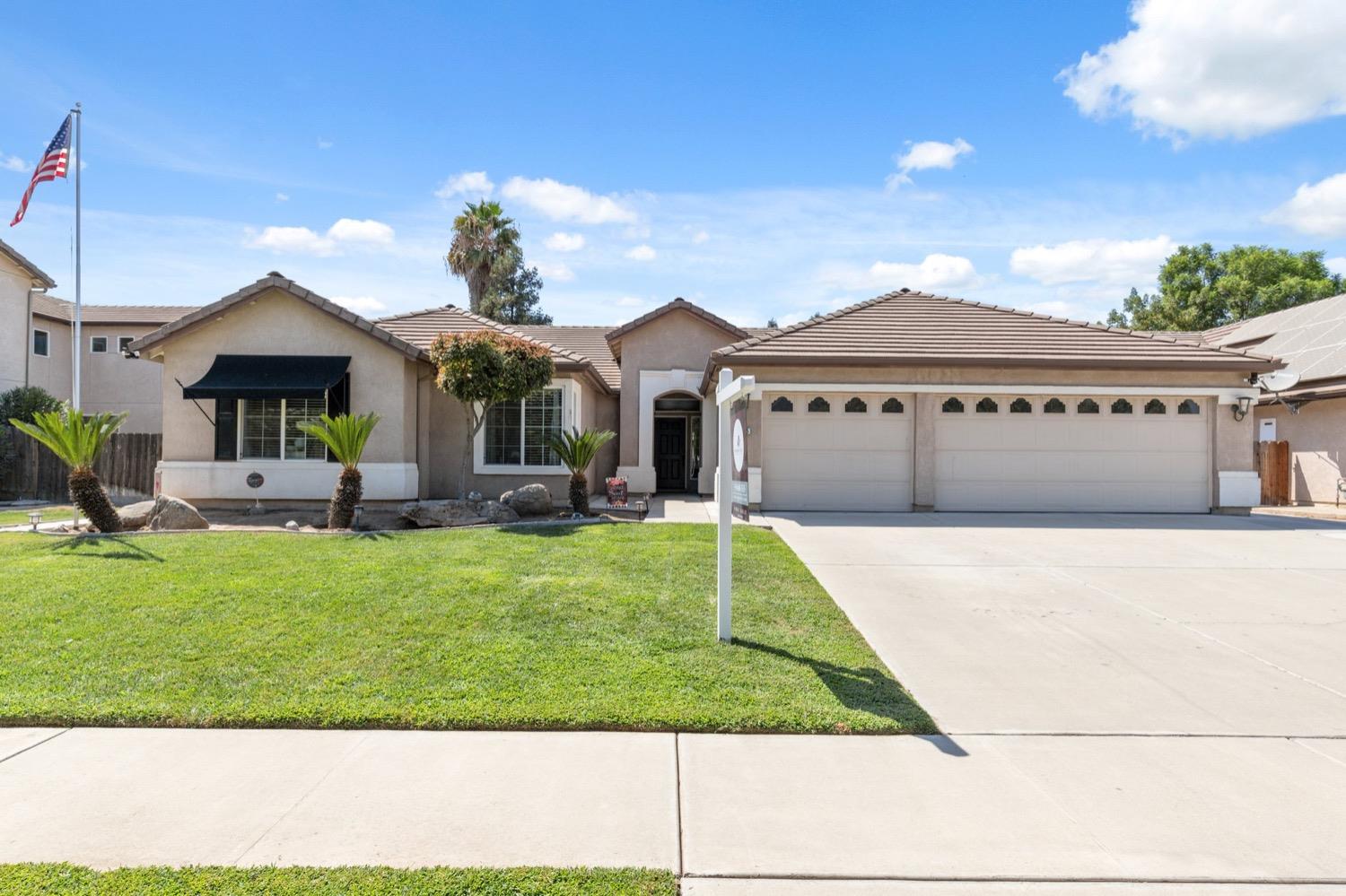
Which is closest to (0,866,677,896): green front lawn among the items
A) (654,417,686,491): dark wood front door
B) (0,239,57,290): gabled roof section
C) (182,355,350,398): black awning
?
(182,355,350,398): black awning

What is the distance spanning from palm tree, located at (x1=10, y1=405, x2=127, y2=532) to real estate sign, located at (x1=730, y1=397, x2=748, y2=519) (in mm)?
10826

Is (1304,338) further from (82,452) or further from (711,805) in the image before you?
(82,452)

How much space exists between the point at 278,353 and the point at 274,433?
1.61 m

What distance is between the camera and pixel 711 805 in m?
3.61

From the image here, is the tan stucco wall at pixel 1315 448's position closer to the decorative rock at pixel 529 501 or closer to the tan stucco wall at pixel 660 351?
the tan stucco wall at pixel 660 351

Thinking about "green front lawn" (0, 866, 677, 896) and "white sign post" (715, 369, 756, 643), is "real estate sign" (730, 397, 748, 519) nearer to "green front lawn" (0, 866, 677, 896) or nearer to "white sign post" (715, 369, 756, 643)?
"white sign post" (715, 369, 756, 643)

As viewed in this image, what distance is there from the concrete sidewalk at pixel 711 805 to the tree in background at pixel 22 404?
22.8 m

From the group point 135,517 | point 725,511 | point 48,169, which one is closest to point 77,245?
point 48,169

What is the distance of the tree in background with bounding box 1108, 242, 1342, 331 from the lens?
40344 millimetres

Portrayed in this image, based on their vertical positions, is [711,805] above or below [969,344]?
below

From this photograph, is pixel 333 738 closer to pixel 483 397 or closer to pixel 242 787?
pixel 242 787

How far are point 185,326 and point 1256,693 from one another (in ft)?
56.2

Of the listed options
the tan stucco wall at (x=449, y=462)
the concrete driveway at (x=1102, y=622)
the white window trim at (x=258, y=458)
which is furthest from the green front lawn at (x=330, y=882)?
Result: the tan stucco wall at (x=449, y=462)

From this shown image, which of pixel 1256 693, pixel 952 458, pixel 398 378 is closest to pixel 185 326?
pixel 398 378
